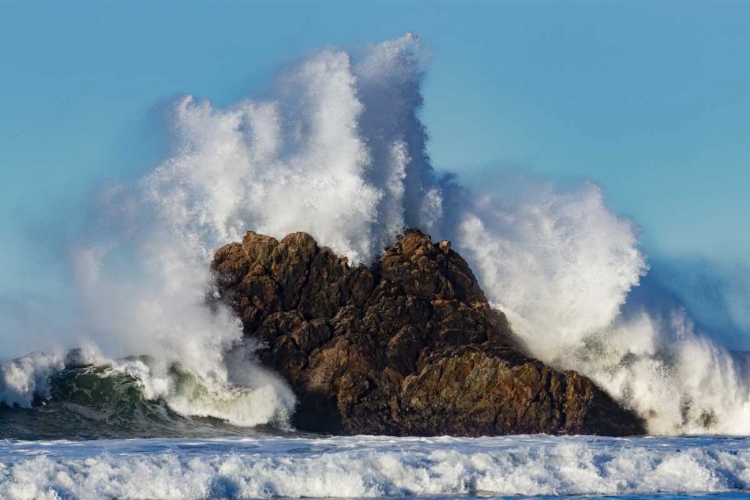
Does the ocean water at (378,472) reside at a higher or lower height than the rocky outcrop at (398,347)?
lower

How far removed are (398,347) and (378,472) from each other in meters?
7.93

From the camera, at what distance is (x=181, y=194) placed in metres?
28.7

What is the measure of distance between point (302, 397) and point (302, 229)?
4309 millimetres

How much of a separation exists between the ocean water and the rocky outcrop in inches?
168

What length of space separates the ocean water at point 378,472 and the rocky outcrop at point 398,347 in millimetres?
4261

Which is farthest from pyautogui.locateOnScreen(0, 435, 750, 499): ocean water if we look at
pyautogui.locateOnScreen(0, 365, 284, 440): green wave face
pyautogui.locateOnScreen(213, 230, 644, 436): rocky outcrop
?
pyautogui.locateOnScreen(213, 230, 644, 436): rocky outcrop

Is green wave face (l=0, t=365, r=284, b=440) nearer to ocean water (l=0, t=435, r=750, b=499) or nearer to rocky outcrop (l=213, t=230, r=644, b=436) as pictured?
rocky outcrop (l=213, t=230, r=644, b=436)

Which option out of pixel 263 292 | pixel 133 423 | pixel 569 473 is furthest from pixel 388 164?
pixel 569 473

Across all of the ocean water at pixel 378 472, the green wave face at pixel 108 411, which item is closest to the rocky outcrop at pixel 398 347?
the green wave face at pixel 108 411

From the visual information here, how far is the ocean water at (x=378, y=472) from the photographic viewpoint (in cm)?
1716

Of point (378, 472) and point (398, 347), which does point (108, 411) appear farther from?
point (378, 472)

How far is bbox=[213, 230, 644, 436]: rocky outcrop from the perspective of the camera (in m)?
24.8

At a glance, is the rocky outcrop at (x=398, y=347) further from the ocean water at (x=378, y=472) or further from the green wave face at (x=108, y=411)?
the ocean water at (x=378, y=472)

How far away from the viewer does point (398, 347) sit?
84.8 feet
